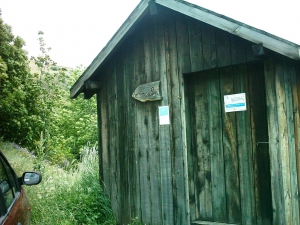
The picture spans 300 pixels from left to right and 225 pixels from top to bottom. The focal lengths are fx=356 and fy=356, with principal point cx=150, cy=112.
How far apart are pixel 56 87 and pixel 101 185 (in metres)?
7.31

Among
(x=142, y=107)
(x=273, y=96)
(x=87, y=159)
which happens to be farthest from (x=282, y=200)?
(x=87, y=159)

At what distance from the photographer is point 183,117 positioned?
5.70 metres

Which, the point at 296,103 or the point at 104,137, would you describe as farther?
the point at 104,137

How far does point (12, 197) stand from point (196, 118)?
3.20 meters

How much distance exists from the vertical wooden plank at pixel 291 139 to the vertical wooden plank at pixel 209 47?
3.53 ft

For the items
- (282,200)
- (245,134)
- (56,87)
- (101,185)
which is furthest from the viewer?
(56,87)

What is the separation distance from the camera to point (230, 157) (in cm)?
530

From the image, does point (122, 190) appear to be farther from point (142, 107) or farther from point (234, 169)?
point (234, 169)

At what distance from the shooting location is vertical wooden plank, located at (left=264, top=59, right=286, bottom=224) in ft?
15.0

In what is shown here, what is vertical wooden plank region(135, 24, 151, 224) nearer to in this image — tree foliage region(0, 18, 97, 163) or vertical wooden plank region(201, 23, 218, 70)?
vertical wooden plank region(201, 23, 218, 70)

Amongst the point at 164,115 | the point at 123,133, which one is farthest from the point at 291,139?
the point at 123,133

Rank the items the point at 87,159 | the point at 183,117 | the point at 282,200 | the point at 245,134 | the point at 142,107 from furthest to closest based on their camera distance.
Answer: the point at 87,159, the point at 142,107, the point at 183,117, the point at 245,134, the point at 282,200

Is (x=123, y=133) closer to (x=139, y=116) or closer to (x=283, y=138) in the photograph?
(x=139, y=116)

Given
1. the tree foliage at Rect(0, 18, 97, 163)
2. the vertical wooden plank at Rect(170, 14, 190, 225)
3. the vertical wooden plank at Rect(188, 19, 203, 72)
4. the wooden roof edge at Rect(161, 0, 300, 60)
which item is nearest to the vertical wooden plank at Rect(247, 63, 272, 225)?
the wooden roof edge at Rect(161, 0, 300, 60)
